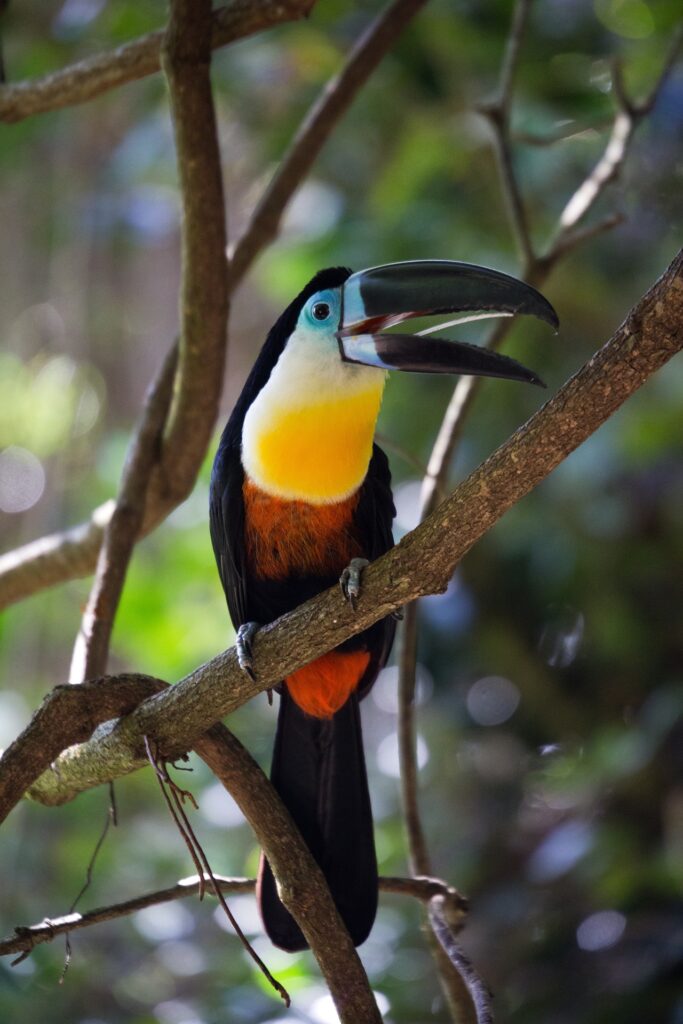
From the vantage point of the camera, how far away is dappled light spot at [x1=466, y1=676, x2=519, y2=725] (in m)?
4.59

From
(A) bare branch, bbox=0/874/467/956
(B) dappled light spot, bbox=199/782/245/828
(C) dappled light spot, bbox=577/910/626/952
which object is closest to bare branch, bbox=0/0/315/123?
(A) bare branch, bbox=0/874/467/956

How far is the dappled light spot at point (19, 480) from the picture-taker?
18.6 ft

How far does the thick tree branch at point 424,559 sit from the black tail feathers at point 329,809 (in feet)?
1.62

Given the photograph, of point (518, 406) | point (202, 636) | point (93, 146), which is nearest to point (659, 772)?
point (518, 406)

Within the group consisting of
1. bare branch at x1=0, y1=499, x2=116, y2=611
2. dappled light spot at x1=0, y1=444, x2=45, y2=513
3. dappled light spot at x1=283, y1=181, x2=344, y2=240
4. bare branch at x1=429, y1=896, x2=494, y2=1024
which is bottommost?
Answer: bare branch at x1=429, y1=896, x2=494, y2=1024

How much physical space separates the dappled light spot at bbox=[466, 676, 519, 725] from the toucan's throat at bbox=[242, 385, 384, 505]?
7.77ft

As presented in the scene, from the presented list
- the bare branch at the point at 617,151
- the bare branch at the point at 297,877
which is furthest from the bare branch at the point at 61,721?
the bare branch at the point at 617,151

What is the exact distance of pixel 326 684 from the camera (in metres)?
2.58

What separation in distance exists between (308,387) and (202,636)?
7.64ft

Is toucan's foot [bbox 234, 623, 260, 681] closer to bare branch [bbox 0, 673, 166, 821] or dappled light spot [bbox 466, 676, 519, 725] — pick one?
bare branch [bbox 0, 673, 166, 821]

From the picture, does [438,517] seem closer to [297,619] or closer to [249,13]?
[297,619]

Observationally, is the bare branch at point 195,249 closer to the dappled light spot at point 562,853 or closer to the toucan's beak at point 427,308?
the toucan's beak at point 427,308

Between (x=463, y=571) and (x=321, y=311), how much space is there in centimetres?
241

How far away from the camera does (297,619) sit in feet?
6.41
